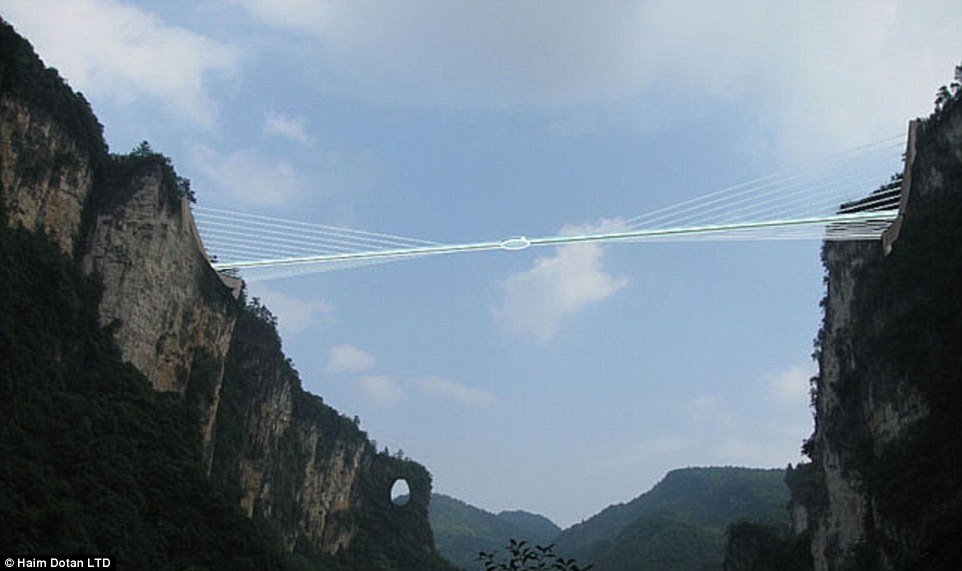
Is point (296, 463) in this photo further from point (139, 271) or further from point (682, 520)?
point (682, 520)

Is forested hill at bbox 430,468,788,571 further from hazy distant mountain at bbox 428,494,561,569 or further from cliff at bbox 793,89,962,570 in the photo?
cliff at bbox 793,89,962,570

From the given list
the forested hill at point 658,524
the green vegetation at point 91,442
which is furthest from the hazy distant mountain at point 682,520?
the green vegetation at point 91,442

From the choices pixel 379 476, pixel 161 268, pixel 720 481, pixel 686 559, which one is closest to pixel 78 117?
pixel 161 268

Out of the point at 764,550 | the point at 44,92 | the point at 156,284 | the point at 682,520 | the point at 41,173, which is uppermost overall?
the point at 44,92

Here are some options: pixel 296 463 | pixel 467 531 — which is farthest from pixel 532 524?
pixel 296 463

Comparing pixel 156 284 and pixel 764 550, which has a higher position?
pixel 156 284

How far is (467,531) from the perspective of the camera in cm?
8656

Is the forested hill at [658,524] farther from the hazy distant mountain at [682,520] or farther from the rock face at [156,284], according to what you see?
the rock face at [156,284]

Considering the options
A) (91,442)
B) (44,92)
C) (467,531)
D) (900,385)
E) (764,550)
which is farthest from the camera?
(467,531)

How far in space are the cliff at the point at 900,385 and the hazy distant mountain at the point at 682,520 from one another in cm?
2149

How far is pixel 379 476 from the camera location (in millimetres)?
54812

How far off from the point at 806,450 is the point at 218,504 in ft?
61.8

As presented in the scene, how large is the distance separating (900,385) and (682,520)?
42.1 metres

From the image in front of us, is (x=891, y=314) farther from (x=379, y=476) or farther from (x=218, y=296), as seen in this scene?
(x=379, y=476)
